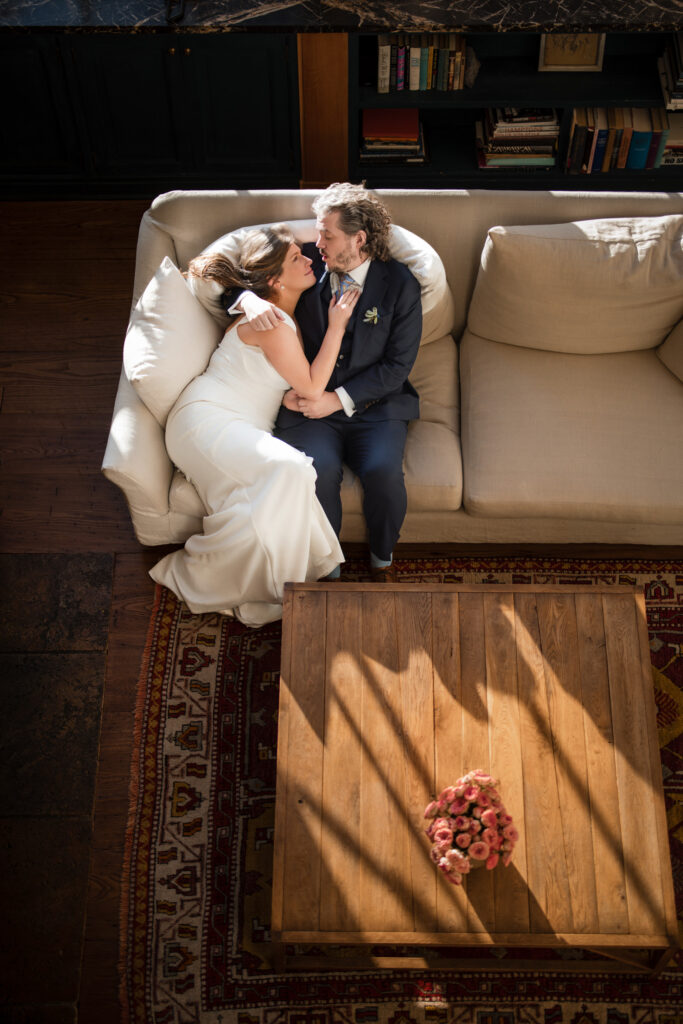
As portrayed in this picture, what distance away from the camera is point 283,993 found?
7.39 feet

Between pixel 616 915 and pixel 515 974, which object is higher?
pixel 616 915

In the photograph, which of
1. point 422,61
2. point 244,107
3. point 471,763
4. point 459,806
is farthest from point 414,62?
point 459,806

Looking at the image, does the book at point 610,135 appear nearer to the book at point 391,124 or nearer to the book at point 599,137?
the book at point 599,137

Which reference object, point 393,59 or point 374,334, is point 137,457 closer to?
point 374,334

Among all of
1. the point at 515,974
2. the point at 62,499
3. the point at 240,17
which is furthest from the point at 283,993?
the point at 240,17

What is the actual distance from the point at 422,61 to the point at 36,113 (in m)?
1.49

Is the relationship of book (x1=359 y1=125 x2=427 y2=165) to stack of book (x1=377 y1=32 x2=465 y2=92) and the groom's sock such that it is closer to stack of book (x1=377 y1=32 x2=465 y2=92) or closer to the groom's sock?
stack of book (x1=377 y1=32 x2=465 y2=92)

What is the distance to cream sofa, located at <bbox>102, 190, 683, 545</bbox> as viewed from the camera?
2.63 meters

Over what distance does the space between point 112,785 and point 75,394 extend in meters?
1.39

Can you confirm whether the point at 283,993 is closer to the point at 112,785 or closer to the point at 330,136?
the point at 112,785

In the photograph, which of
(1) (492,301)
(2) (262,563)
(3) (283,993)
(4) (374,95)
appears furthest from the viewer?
(4) (374,95)

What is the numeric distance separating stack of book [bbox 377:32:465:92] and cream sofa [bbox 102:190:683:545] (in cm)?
88

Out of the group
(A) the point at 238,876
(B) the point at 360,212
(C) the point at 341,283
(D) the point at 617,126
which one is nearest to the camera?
(A) the point at 238,876

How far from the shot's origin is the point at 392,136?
3.60 m
